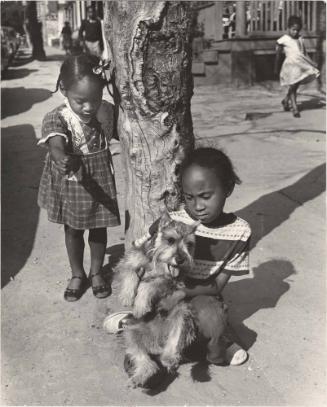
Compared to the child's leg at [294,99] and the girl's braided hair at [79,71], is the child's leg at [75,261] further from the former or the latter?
the child's leg at [294,99]

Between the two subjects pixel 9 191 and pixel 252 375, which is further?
pixel 9 191

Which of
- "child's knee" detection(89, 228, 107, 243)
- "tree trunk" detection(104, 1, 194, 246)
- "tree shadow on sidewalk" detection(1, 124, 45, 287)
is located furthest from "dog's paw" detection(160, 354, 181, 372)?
"tree shadow on sidewalk" detection(1, 124, 45, 287)

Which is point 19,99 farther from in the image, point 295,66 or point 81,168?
point 81,168

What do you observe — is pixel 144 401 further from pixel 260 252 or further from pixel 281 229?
pixel 281 229

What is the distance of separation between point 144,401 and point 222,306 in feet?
1.80

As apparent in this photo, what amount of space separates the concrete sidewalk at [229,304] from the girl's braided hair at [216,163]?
2.97 ft

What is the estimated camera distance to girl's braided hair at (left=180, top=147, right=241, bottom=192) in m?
2.48

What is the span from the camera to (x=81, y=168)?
3076 millimetres

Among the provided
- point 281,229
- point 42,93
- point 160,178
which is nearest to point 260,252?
point 281,229

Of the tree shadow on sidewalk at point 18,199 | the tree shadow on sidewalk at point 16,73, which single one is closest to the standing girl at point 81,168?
the tree shadow on sidewalk at point 18,199

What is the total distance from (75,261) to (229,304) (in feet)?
3.19

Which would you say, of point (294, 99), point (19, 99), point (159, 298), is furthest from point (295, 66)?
point (159, 298)

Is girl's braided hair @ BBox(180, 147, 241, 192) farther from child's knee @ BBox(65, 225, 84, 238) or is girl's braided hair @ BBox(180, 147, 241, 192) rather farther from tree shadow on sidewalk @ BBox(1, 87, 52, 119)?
tree shadow on sidewalk @ BBox(1, 87, 52, 119)

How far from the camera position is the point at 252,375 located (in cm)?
259
